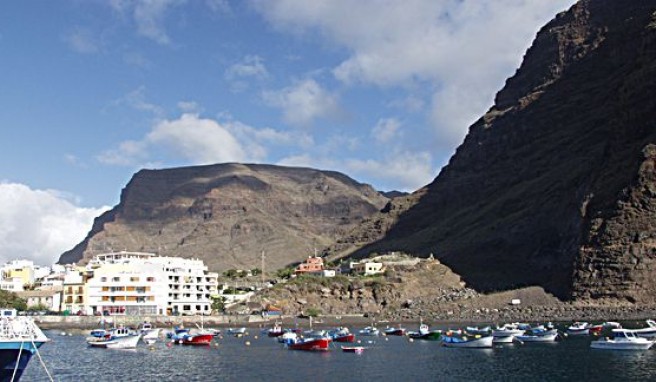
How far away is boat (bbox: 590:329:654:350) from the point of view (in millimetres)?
103438

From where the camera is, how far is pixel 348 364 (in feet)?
304

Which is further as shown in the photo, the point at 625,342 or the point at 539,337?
the point at 539,337

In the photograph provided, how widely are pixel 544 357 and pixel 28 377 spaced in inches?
2424

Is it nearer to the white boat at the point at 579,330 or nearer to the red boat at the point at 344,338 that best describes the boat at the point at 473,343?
the red boat at the point at 344,338

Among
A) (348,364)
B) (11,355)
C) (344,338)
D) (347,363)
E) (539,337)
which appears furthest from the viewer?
(344,338)

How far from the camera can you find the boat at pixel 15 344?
54.7 meters

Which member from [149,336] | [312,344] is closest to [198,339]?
[149,336]

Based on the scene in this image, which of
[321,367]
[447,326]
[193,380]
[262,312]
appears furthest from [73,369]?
[262,312]

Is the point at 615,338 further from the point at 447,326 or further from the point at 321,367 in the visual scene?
the point at 447,326

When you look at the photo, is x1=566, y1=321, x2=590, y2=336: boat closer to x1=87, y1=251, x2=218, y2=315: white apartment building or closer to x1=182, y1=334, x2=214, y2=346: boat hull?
x1=182, y1=334, x2=214, y2=346: boat hull

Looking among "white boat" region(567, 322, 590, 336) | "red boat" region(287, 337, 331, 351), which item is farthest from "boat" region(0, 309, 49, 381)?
"white boat" region(567, 322, 590, 336)

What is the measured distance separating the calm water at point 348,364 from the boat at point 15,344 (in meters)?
23.5

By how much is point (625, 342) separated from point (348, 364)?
39.9 meters

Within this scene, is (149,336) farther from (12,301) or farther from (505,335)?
(12,301)
